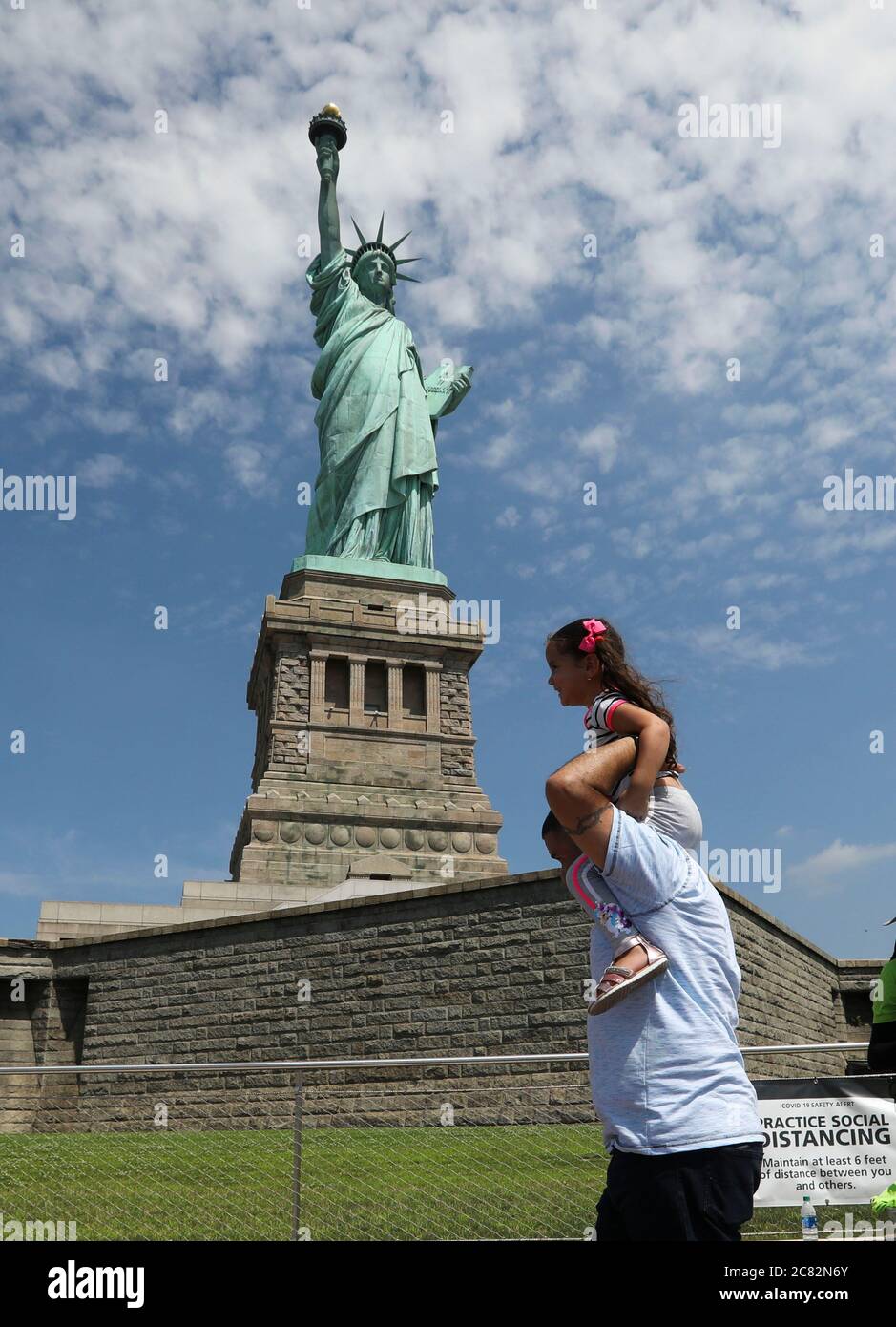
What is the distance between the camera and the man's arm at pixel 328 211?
39281 millimetres

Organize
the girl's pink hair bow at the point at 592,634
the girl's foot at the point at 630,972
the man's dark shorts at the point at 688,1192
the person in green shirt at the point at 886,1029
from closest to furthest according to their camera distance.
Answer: the man's dark shorts at the point at 688,1192 < the girl's foot at the point at 630,972 < the girl's pink hair bow at the point at 592,634 < the person in green shirt at the point at 886,1029

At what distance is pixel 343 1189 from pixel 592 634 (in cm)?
676

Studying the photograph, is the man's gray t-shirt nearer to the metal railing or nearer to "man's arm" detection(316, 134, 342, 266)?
the metal railing

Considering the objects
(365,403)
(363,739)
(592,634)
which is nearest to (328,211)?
(365,403)

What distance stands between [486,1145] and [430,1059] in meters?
2.88

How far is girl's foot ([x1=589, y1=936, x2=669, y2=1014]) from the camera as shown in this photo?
2.68 metres

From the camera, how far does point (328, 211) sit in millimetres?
39344

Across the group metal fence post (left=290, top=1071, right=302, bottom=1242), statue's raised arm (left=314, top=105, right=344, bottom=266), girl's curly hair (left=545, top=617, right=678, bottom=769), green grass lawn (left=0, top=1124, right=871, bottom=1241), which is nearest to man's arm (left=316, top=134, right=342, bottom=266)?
statue's raised arm (left=314, top=105, right=344, bottom=266)

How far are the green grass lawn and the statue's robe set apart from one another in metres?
27.1

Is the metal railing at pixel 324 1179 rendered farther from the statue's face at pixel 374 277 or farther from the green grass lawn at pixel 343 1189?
the statue's face at pixel 374 277

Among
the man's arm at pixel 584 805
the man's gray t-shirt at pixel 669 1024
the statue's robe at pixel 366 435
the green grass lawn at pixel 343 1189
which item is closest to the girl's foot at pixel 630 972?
the man's gray t-shirt at pixel 669 1024

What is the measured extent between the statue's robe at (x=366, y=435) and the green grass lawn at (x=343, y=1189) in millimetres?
27056

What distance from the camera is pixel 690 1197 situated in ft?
8.43
